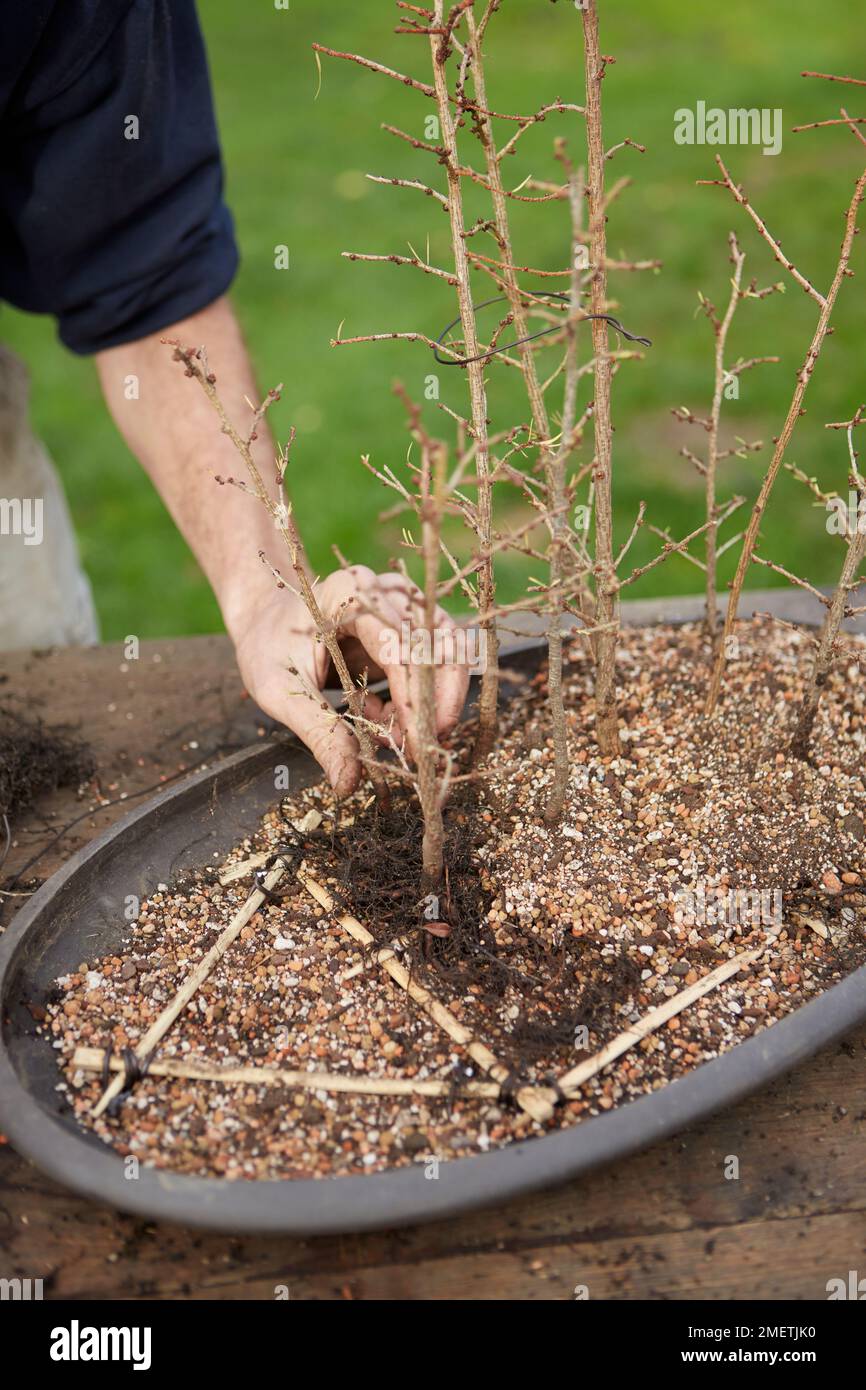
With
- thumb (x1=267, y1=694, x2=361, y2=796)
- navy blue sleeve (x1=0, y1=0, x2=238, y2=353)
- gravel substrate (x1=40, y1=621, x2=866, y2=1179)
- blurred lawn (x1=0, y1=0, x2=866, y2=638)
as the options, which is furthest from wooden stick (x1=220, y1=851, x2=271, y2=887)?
blurred lawn (x1=0, y1=0, x2=866, y2=638)

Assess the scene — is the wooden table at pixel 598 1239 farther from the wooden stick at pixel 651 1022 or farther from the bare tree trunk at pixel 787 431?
the bare tree trunk at pixel 787 431

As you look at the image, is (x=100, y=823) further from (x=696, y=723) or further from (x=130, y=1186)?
(x=696, y=723)

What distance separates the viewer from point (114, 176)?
2.04 metres

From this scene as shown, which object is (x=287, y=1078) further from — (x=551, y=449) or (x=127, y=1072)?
(x=551, y=449)

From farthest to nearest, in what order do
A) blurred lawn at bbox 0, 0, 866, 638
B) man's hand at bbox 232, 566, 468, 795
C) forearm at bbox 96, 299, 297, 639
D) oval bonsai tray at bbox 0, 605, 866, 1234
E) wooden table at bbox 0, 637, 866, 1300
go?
blurred lawn at bbox 0, 0, 866, 638 < forearm at bbox 96, 299, 297, 639 < man's hand at bbox 232, 566, 468, 795 < wooden table at bbox 0, 637, 866, 1300 < oval bonsai tray at bbox 0, 605, 866, 1234

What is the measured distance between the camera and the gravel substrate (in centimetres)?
135

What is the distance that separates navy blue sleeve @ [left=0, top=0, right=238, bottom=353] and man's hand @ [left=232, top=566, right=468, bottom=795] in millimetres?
738

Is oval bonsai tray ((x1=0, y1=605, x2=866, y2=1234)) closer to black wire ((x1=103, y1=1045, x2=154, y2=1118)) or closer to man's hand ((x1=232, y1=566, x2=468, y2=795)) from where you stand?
black wire ((x1=103, y1=1045, x2=154, y2=1118))

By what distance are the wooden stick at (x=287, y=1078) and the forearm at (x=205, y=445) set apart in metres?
0.82

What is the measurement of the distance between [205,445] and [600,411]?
933mm

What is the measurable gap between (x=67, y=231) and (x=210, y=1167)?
5.67ft

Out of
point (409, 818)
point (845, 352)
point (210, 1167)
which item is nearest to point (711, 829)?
point (409, 818)

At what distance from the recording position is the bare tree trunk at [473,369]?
134 centimetres

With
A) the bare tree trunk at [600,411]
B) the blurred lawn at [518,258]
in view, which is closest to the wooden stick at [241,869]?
the bare tree trunk at [600,411]
